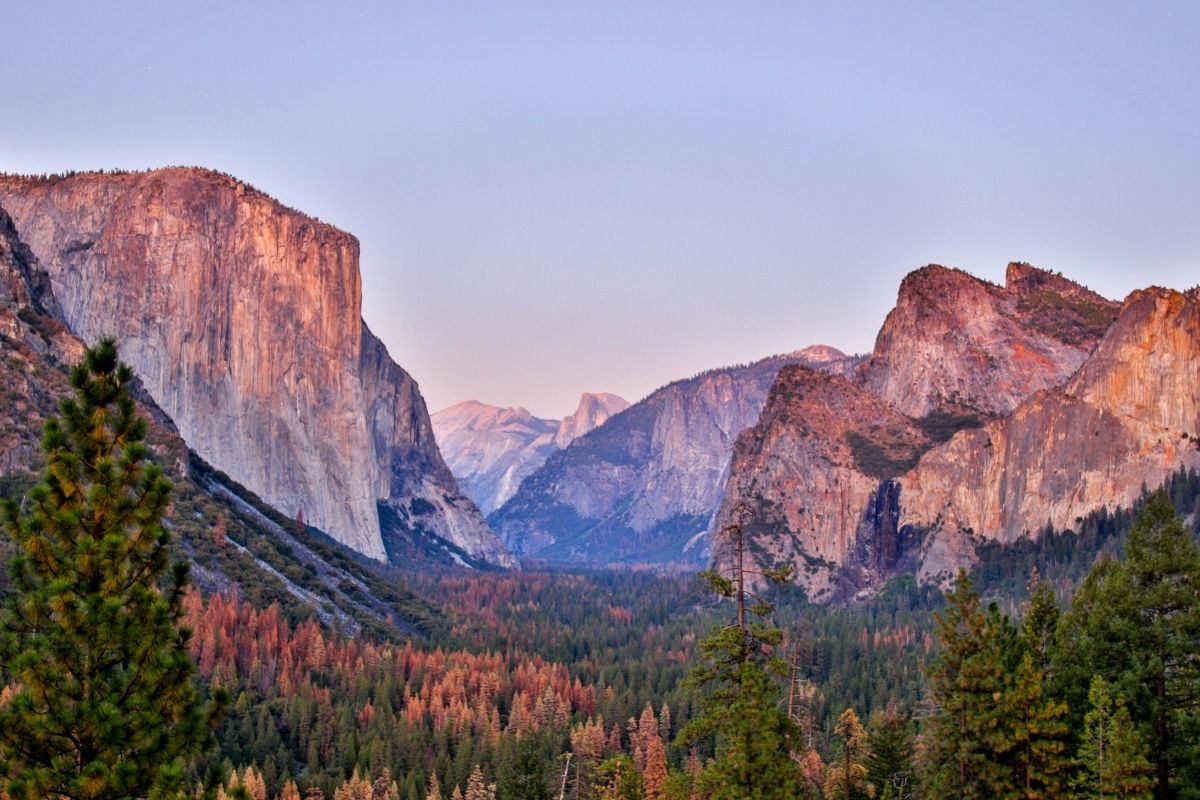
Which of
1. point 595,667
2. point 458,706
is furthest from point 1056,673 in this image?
point 595,667

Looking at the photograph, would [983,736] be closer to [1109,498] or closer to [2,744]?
[2,744]

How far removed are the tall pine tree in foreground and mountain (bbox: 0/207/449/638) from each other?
102691 millimetres

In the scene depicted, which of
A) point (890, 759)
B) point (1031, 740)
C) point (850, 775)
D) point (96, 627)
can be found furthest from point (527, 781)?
point (96, 627)

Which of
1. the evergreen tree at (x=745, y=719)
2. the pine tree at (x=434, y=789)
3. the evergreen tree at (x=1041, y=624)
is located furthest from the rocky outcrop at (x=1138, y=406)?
the evergreen tree at (x=745, y=719)

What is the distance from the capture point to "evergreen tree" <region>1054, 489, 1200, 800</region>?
3947 centimetres

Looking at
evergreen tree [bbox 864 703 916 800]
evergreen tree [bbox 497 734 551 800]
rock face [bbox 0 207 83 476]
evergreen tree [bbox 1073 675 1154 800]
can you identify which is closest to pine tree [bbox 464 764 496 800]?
evergreen tree [bbox 497 734 551 800]

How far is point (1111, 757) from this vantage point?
36188 mm

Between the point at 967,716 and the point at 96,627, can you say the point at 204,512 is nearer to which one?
the point at 967,716

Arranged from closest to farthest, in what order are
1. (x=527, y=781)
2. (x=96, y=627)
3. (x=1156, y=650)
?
(x=96, y=627), (x=1156, y=650), (x=527, y=781)

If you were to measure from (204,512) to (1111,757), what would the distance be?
136 meters

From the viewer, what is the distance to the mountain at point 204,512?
13562 cm

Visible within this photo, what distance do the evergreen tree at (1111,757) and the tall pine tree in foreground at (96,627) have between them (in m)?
25.1

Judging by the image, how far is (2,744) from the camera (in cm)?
2267

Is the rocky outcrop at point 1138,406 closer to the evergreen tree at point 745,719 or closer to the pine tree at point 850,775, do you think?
the pine tree at point 850,775
